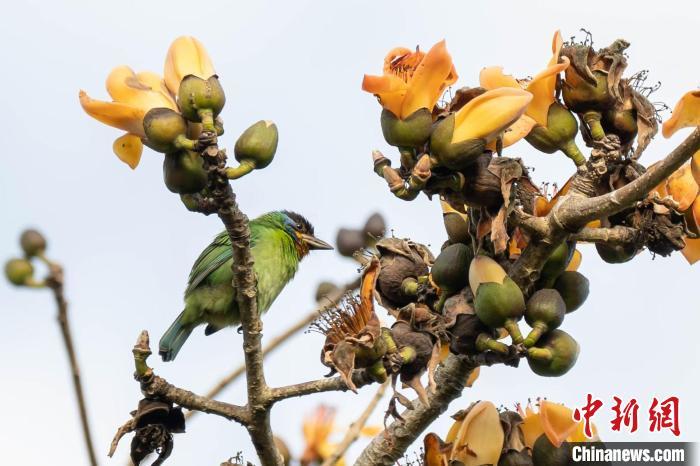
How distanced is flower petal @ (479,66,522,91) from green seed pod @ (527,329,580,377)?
28.2 inches

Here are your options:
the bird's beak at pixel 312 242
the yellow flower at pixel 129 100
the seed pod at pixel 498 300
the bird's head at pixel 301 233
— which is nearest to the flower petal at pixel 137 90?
the yellow flower at pixel 129 100

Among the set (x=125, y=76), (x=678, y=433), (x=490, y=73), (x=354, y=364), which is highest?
(x=490, y=73)

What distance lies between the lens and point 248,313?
121 inches

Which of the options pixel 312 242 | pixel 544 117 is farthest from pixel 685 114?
pixel 312 242

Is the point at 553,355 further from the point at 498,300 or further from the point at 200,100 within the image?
the point at 200,100

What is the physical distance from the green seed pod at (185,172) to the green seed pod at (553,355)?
3.23 feet

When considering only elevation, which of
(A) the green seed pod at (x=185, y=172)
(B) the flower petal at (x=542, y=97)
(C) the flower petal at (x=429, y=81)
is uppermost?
(B) the flower petal at (x=542, y=97)

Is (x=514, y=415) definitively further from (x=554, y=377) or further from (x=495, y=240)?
(x=495, y=240)

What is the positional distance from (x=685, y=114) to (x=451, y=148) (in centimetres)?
70

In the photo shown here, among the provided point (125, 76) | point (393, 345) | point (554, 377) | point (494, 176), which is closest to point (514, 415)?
point (554, 377)

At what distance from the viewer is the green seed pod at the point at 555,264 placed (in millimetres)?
2631

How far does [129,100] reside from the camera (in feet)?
8.71

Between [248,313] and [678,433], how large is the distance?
4.58ft

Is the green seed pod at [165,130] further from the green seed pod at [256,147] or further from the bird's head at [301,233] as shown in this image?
the bird's head at [301,233]
